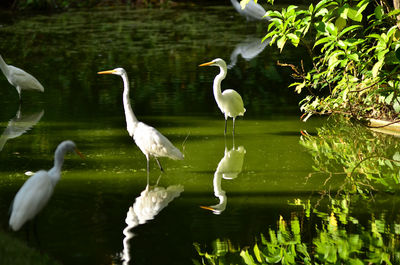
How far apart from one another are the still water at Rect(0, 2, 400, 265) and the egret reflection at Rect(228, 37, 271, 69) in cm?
131

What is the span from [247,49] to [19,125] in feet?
25.8

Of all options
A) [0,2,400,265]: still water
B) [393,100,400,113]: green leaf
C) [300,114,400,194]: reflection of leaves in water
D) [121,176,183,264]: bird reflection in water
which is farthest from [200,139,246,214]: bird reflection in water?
[393,100,400,113]: green leaf

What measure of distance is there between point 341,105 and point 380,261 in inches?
151

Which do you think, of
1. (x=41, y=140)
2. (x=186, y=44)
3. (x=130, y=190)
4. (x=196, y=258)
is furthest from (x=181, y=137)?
(x=186, y=44)

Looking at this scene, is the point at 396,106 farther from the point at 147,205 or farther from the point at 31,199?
the point at 31,199

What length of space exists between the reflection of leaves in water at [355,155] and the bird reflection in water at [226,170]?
0.68 meters

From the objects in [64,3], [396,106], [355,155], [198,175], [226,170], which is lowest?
[198,175]

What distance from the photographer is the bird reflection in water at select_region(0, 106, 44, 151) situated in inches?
302

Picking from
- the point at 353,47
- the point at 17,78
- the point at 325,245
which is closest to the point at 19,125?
the point at 17,78

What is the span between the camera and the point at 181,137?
25.0ft

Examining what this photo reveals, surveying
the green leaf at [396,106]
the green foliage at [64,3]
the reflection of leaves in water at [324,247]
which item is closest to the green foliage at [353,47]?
the green leaf at [396,106]

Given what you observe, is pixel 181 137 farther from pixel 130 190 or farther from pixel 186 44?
pixel 186 44

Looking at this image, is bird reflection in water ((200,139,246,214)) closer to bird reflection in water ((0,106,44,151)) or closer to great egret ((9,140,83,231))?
great egret ((9,140,83,231))

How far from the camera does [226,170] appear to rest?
21.2 feet
